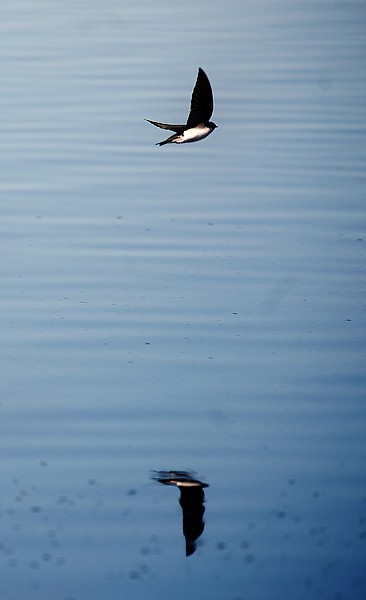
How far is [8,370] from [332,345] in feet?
6.55

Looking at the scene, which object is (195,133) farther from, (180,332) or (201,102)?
(180,332)

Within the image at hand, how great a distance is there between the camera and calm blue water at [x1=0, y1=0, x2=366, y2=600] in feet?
21.0

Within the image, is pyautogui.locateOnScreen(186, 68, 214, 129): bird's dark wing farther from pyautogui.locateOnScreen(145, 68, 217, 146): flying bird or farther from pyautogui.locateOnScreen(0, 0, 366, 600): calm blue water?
pyautogui.locateOnScreen(0, 0, 366, 600): calm blue water

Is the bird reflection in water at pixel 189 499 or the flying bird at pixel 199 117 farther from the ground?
the flying bird at pixel 199 117

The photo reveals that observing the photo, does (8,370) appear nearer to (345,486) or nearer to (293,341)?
(293,341)

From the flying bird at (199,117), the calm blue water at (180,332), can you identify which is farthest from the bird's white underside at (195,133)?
the calm blue water at (180,332)

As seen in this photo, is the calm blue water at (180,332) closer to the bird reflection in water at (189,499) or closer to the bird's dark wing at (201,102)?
the bird reflection in water at (189,499)

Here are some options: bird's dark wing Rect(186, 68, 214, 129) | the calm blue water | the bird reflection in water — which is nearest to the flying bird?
bird's dark wing Rect(186, 68, 214, 129)

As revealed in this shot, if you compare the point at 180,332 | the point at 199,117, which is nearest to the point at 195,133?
the point at 199,117

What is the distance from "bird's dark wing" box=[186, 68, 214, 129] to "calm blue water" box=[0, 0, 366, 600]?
1.17 m

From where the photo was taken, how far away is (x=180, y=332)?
8.96 metres

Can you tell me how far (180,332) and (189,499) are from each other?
2.24 metres

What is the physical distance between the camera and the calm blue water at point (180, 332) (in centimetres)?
639

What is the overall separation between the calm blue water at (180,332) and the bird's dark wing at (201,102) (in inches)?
46.1
